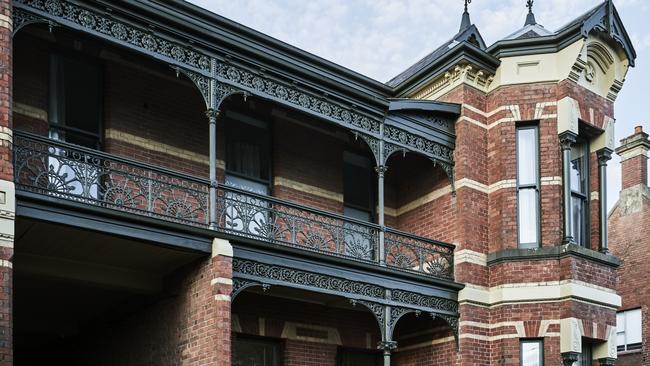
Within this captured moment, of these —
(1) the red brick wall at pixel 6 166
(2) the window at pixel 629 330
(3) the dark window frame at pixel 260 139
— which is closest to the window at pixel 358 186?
(3) the dark window frame at pixel 260 139

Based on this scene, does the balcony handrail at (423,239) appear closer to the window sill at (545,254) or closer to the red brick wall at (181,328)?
the window sill at (545,254)

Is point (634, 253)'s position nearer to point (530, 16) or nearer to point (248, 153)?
point (530, 16)

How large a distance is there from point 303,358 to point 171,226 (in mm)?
4501

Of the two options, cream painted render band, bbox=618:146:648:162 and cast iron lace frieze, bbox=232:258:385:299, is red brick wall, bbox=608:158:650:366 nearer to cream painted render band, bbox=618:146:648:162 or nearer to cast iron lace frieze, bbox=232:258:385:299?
cream painted render band, bbox=618:146:648:162

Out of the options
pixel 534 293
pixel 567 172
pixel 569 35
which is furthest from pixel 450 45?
pixel 534 293

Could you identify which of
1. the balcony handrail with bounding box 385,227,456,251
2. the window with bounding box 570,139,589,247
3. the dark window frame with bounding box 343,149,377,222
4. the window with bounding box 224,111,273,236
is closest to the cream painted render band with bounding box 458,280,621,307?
the balcony handrail with bounding box 385,227,456,251

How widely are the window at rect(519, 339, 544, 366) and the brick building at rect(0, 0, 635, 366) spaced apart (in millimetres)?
23

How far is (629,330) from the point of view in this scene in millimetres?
22984

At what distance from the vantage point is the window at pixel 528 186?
14883 mm

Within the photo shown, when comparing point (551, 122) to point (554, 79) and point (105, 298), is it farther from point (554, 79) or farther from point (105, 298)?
point (105, 298)

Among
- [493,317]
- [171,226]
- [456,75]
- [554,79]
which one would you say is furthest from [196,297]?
[554,79]

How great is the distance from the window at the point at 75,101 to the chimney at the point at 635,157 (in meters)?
17.3

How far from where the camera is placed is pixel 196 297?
461 inches

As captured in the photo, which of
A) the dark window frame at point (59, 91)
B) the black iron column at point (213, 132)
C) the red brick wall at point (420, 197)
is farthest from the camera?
the red brick wall at point (420, 197)
